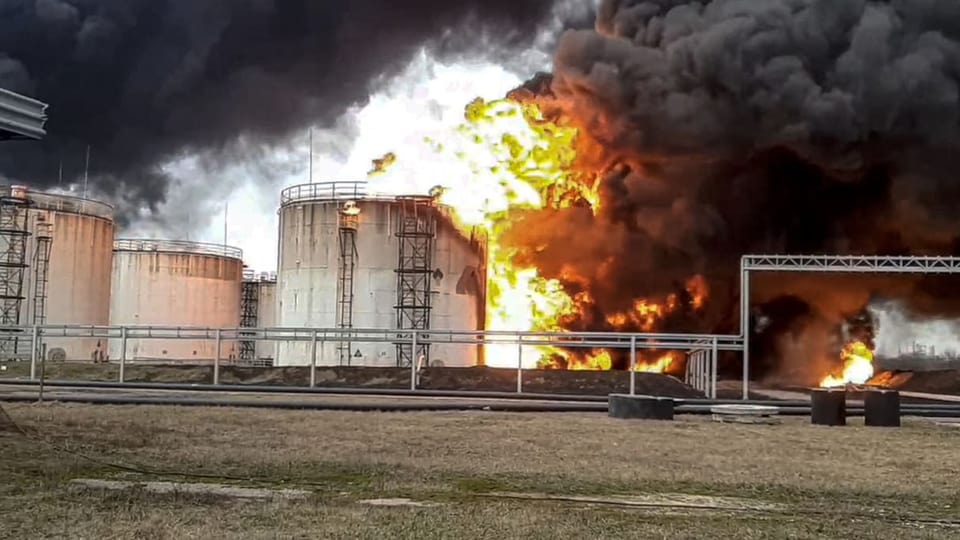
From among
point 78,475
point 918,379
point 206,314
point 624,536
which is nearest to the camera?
point 624,536

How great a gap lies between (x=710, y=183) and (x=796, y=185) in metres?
4.49

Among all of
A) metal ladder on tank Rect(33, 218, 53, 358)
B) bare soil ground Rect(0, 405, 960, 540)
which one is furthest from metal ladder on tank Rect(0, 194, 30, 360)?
bare soil ground Rect(0, 405, 960, 540)

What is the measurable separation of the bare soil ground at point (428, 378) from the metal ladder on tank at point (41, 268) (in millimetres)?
12439

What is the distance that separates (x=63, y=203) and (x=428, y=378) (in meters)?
29.4

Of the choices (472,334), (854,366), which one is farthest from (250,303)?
(854,366)

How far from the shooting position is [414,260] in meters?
49.1

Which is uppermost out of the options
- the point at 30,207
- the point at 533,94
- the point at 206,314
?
the point at 533,94

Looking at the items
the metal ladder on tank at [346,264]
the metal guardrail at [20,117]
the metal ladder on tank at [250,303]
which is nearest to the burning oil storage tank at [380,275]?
the metal ladder on tank at [346,264]

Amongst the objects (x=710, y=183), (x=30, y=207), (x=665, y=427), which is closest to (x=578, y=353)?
(x=710, y=183)

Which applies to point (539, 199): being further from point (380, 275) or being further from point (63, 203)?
point (63, 203)

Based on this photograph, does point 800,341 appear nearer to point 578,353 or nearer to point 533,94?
point 578,353

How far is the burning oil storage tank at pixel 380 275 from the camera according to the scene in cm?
4853

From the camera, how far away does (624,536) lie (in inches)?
355

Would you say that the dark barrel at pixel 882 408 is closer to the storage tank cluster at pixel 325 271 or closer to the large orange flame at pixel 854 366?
the storage tank cluster at pixel 325 271
